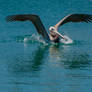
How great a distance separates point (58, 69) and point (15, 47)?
3.54 meters

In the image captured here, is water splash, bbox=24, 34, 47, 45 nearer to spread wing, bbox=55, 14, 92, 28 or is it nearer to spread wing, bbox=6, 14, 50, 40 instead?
spread wing, bbox=6, 14, 50, 40

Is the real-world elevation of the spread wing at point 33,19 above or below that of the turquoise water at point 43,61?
above

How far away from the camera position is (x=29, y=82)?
31.2 feet

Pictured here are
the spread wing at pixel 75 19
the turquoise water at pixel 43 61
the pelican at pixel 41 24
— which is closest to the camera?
the turquoise water at pixel 43 61

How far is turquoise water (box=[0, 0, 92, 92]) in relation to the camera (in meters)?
9.31

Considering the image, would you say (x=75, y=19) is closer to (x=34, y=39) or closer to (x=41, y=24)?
(x=41, y=24)

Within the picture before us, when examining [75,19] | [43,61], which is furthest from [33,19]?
[43,61]

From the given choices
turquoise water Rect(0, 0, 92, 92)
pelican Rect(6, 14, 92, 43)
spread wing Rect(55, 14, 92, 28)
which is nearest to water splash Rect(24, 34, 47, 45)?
turquoise water Rect(0, 0, 92, 92)

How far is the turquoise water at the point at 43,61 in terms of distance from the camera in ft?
30.6

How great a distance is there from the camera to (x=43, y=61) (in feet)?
38.8

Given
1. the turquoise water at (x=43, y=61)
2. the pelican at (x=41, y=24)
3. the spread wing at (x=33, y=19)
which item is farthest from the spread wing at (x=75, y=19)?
the spread wing at (x=33, y=19)

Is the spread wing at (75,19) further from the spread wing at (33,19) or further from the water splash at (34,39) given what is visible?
the water splash at (34,39)

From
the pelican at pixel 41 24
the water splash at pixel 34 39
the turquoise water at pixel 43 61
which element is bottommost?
the turquoise water at pixel 43 61

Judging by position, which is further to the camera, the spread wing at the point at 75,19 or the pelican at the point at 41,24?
the spread wing at the point at 75,19
